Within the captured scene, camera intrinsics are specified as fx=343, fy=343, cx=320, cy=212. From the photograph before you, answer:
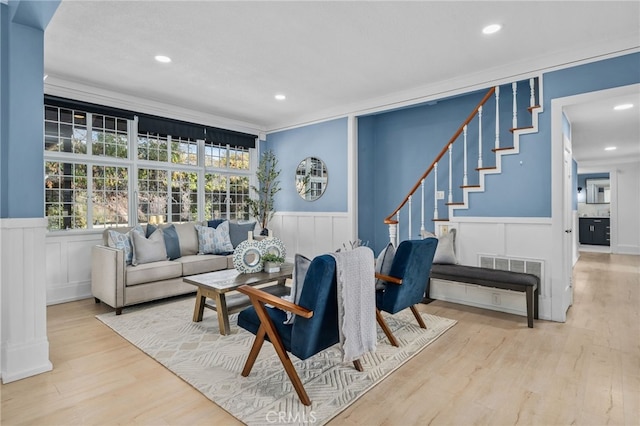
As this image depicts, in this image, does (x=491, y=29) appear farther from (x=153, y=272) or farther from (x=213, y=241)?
(x=153, y=272)

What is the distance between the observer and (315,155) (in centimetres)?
599

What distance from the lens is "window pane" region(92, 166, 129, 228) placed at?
470cm

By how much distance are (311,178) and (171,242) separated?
2.57m

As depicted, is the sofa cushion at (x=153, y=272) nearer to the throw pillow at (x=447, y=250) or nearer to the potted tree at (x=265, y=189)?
the potted tree at (x=265, y=189)

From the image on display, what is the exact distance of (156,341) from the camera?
9.94ft

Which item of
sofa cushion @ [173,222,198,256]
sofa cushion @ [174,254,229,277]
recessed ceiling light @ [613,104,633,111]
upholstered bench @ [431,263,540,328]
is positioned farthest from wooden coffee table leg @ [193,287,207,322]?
recessed ceiling light @ [613,104,633,111]

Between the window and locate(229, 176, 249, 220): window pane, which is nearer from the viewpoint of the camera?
the window

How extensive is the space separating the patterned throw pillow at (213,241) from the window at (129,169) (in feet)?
2.83

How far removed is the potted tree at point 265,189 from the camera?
648 cm

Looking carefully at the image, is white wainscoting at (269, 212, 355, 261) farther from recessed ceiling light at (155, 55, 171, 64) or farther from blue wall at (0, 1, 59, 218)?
blue wall at (0, 1, 59, 218)

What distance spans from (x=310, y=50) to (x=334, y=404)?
3.14 metres

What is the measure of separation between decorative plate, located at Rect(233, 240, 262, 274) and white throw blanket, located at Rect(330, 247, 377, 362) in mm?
1689

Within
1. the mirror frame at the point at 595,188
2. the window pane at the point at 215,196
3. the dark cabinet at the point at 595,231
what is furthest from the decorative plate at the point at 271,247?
the mirror frame at the point at 595,188

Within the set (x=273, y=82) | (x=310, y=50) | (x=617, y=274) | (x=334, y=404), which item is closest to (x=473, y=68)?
(x=310, y=50)
